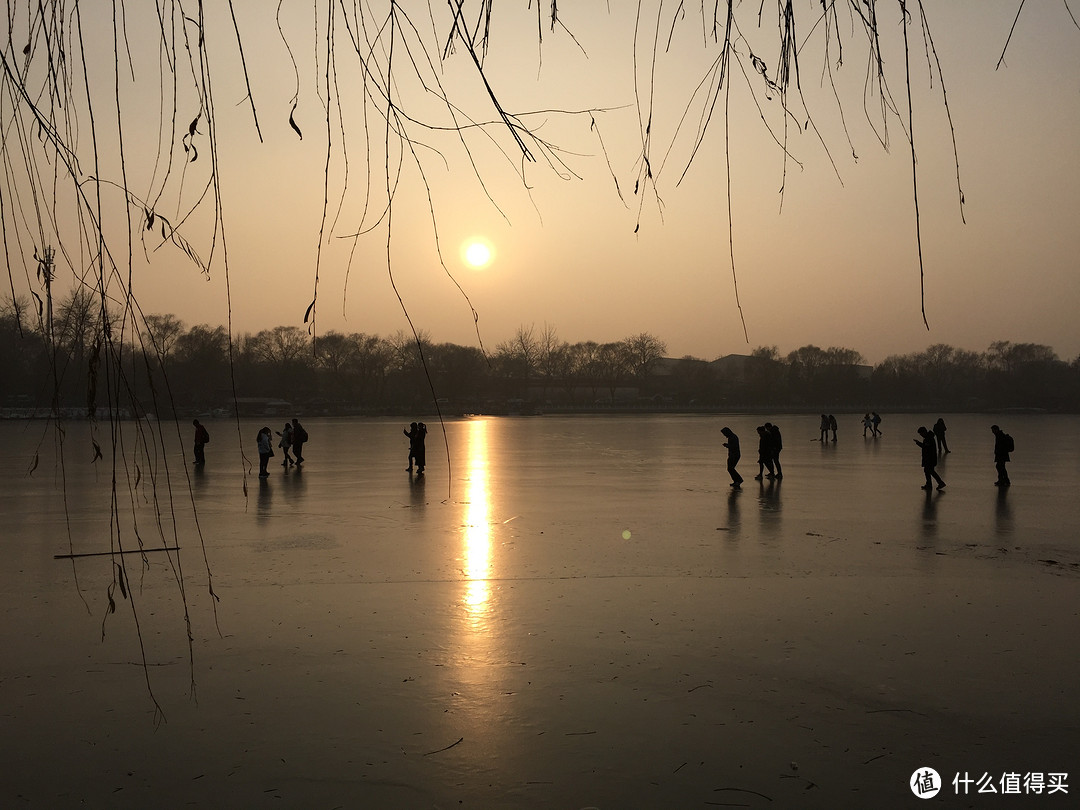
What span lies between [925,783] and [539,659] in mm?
2941

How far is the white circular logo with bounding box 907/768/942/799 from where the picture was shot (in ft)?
15.1

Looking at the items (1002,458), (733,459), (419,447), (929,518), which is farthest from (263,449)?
(1002,458)

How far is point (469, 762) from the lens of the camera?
4.94m

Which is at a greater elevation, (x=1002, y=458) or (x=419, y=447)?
(x=419, y=447)

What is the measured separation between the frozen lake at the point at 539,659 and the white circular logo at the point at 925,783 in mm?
76

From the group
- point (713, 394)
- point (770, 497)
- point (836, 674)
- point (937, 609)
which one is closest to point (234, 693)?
point (836, 674)

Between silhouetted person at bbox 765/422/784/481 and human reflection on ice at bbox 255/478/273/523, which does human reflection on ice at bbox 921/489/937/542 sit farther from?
human reflection on ice at bbox 255/478/273/523

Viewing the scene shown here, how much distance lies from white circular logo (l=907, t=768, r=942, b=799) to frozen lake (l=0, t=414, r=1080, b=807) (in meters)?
0.08

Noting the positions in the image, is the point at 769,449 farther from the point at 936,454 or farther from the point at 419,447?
the point at 419,447

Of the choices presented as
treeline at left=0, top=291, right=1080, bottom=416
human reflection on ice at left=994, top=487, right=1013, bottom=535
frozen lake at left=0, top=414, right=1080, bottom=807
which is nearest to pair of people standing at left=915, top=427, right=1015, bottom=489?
human reflection on ice at left=994, top=487, right=1013, bottom=535

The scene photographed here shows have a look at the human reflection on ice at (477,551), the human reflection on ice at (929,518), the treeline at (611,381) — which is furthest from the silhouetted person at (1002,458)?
the treeline at (611,381)

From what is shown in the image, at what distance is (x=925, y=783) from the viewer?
15.4ft

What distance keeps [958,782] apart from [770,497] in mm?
13877

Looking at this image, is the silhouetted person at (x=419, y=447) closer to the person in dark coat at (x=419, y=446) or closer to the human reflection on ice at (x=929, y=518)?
the person in dark coat at (x=419, y=446)
